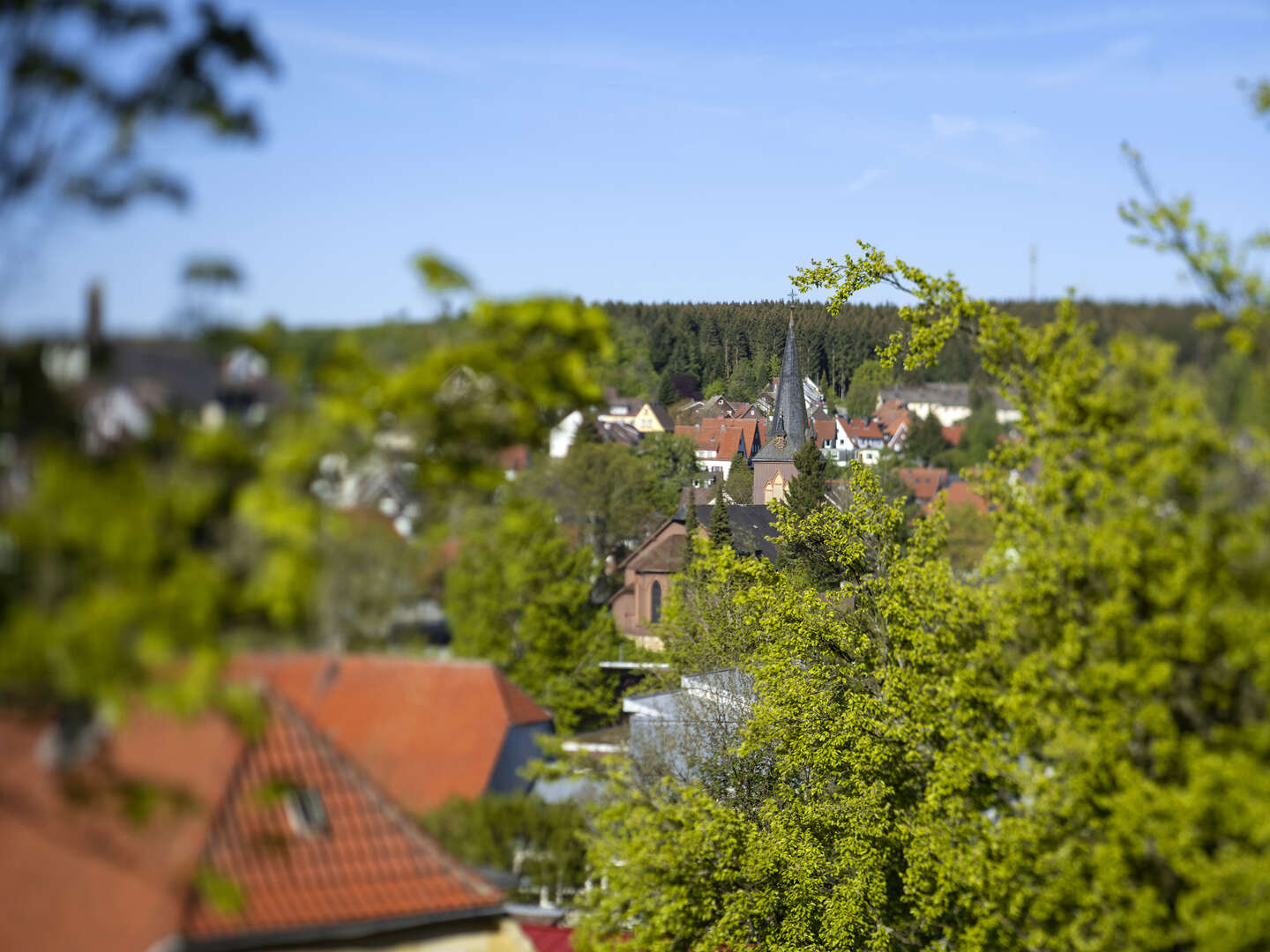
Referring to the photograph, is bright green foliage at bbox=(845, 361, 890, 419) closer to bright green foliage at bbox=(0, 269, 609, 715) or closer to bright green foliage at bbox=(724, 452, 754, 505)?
bright green foliage at bbox=(724, 452, 754, 505)

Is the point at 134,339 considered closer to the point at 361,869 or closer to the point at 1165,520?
the point at 361,869

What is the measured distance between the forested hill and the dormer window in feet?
9.98

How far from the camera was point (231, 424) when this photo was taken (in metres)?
4.34

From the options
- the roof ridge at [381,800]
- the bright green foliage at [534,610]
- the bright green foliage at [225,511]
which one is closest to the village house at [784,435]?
the bright green foliage at [534,610]

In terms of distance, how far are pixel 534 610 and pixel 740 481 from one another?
961 cm

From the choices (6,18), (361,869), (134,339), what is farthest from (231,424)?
(361,869)

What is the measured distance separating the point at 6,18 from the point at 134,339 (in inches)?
44.9

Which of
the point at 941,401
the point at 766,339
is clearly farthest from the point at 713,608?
the point at 941,401

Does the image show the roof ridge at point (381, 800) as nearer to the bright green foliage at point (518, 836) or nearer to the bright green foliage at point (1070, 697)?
the bright green foliage at point (518, 836)

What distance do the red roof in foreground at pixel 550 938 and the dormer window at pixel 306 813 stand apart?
8.56ft

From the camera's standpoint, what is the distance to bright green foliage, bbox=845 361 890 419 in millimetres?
17938

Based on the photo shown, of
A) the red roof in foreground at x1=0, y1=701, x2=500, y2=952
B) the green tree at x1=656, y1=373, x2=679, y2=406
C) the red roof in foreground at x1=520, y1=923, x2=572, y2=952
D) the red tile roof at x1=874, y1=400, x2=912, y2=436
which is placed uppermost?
the green tree at x1=656, y1=373, x2=679, y2=406

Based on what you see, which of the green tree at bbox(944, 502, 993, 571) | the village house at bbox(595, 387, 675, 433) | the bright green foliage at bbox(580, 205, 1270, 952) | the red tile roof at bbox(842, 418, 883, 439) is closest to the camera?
the bright green foliage at bbox(580, 205, 1270, 952)

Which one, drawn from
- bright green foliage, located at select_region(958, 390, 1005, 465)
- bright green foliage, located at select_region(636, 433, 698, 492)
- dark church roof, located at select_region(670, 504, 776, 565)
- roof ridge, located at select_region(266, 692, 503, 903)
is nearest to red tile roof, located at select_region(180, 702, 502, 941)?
roof ridge, located at select_region(266, 692, 503, 903)
